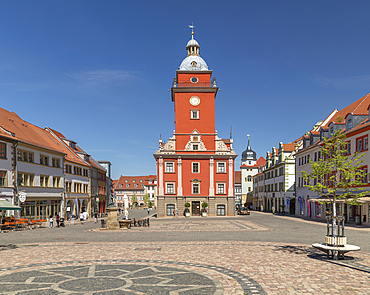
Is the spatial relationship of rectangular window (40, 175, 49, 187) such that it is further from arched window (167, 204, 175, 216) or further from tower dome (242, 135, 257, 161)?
tower dome (242, 135, 257, 161)

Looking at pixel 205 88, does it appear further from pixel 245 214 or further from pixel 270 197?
pixel 270 197

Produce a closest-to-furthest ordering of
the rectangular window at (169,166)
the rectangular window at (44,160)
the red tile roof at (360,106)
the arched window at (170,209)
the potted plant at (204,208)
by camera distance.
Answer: the red tile roof at (360,106) < the rectangular window at (44,160) < the potted plant at (204,208) < the arched window at (170,209) < the rectangular window at (169,166)

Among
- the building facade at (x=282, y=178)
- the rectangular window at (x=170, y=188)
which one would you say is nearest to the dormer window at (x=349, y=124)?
the building facade at (x=282, y=178)

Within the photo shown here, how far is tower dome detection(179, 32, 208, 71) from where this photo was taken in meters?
65.8

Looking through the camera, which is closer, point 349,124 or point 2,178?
point 2,178

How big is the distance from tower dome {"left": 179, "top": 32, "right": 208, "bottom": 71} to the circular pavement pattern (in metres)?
55.0

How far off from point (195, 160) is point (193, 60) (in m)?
19.2

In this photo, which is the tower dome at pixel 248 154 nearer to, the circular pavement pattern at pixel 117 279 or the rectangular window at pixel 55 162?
the rectangular window at pixel 55 162

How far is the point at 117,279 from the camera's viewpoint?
11453 millimetres

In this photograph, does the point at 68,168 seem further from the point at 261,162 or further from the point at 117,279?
the point at 261,162

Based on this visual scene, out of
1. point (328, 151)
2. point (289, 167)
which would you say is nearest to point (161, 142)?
point (289, 167)

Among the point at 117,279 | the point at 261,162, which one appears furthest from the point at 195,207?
the point at 261,162

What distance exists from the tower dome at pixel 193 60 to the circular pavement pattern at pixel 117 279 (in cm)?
5499

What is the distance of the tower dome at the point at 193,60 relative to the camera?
65750 mm
